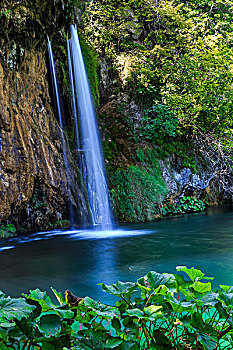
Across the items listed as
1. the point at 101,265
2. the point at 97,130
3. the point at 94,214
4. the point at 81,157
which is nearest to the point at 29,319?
the point at 101,265

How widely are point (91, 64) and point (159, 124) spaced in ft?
12.5

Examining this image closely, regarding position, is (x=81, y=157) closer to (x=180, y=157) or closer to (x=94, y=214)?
(x=94, y=214)

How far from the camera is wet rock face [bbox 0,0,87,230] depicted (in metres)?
7.90

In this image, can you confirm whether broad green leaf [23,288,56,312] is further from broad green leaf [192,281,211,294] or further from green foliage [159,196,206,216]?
→ green foliage [159,196,206,216]

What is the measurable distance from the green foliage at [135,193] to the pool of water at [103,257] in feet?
Answer: 8.98

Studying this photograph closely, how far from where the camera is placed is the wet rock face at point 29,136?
25.9ft

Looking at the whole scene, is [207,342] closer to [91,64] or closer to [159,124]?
[159,124]

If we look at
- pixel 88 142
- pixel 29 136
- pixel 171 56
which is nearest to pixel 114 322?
pixel 29 136

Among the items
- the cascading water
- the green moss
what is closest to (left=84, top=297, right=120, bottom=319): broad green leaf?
the cascading water

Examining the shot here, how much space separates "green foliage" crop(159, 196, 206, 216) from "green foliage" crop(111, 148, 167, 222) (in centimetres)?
54

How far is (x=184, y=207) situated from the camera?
1298 cm

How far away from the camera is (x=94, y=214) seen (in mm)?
10414

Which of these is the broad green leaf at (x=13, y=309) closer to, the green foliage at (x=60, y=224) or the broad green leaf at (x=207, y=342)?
the broad green leaf at (x=207, y=342)

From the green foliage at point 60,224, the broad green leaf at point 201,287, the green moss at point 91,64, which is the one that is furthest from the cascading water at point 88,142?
the broad green leaf at point 201,287
